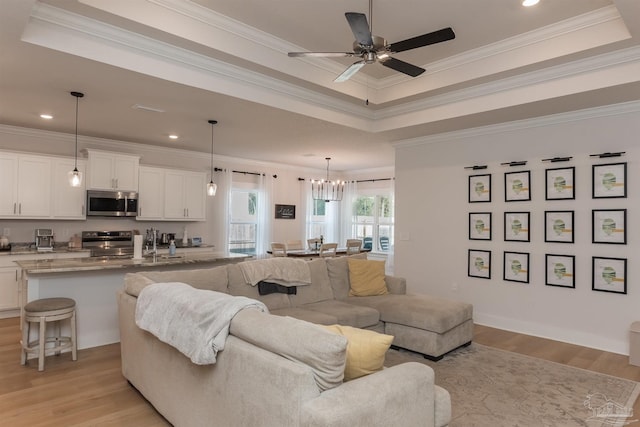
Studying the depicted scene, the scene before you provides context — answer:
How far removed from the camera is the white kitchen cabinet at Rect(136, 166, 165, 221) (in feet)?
20.9

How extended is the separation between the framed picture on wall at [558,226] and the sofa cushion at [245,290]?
3.28m

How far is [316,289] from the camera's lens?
4246 mm

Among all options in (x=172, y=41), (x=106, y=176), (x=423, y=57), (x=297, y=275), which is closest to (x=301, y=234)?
(x=106, y=176)

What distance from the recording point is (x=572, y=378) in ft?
10.9

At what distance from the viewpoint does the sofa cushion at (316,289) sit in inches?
160

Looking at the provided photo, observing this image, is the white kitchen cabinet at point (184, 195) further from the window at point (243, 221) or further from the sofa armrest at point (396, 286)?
the sofa armrest at point (396, 286)

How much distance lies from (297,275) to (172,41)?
2502 millimetres

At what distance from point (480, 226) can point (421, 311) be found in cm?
199

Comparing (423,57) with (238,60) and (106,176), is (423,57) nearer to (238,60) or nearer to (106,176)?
(238,60)

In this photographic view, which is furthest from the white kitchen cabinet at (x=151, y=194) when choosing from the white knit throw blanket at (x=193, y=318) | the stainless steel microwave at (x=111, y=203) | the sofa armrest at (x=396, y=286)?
the white knit throw blanket at (x=193, y=318)

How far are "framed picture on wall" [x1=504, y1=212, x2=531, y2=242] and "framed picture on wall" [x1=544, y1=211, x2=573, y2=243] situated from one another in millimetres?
215

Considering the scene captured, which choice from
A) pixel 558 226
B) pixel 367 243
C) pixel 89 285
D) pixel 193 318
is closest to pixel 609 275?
pixel 558 226

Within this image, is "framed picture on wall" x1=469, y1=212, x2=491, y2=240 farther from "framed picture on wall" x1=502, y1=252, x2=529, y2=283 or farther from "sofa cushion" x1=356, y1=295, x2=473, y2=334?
"sofa cushion" x1=356, y1=295, x2=473, y2=334

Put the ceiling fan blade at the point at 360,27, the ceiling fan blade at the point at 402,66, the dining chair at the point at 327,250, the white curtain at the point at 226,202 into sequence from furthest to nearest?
the white curtain at the point at 226,202 < the dining chair at the point at 327,250 < the ceiling fan blade at the point at 402,66 < the ceiling fan blade at the point at 360,27
